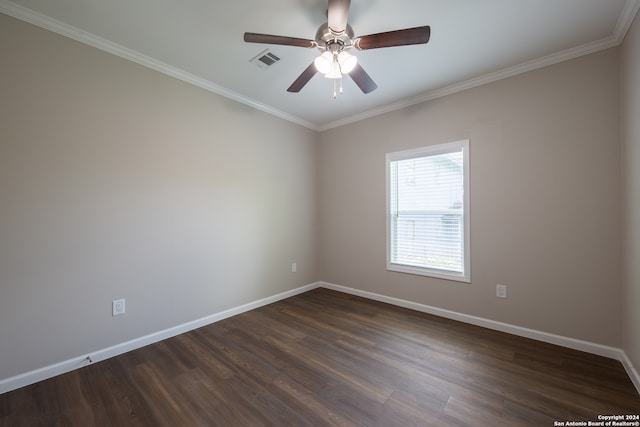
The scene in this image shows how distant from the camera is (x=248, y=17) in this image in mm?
1862

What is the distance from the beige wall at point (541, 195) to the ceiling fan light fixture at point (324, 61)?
173 cm

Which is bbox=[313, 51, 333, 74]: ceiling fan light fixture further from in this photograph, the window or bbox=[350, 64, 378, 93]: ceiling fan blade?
the window

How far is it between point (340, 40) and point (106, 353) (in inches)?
123

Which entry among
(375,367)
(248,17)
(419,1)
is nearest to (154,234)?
(248,17)

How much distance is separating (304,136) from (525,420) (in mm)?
3809

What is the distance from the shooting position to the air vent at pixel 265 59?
2.24 metres

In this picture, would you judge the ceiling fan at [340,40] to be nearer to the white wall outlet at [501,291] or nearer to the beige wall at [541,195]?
the beige wall at [541,195]

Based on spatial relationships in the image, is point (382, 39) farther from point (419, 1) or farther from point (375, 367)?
point (375, 367)

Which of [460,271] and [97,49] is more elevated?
[97,49]

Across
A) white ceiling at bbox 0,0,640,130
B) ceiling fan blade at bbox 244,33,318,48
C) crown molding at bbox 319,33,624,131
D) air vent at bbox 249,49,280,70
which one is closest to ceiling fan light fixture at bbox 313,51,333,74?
ceiling fan blade at bbox 244,33,318,48

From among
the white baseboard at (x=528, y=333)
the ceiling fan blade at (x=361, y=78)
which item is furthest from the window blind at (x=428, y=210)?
the ceiling fan blade at (x=361, y=78)

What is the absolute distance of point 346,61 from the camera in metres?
1.79

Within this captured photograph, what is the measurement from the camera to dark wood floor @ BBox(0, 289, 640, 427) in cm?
150

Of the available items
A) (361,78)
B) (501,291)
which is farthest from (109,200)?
(501,291)
